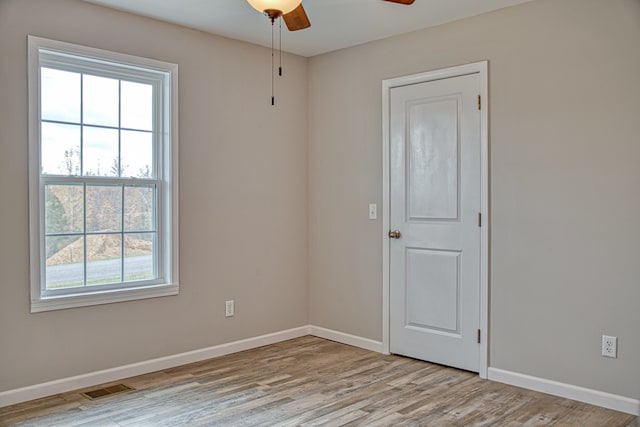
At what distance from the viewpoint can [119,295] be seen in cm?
358

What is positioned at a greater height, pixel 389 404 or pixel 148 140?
pixel 148 140

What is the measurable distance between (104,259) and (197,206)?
780 mm

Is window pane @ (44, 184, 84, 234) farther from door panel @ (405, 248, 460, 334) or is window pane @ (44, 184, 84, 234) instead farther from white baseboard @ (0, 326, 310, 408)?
door panel @ (405, 248, 460, 334)

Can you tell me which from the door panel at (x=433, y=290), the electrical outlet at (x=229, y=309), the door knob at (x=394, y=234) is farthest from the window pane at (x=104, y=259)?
the door panel at (x=433, y=290)

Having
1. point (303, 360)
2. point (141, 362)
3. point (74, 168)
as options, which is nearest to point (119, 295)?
point (141, 362)

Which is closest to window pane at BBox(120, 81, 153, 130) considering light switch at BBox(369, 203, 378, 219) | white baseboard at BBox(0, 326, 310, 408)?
white baseboard at BBox(0, 326, 310, 408)

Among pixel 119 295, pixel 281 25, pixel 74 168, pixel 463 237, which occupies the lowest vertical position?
pixel 119 295

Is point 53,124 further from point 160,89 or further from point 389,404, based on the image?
point 389,404

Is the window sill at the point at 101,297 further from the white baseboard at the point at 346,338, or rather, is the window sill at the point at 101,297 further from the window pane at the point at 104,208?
the white baseboard at the point at 346,338

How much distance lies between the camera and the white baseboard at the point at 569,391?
119 inches

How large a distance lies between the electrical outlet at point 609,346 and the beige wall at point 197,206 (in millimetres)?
2493

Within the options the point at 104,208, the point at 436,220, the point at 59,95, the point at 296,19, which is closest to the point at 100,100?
the point at 59,95

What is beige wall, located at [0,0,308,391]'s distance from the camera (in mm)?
3131

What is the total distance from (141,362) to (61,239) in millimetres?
1020
